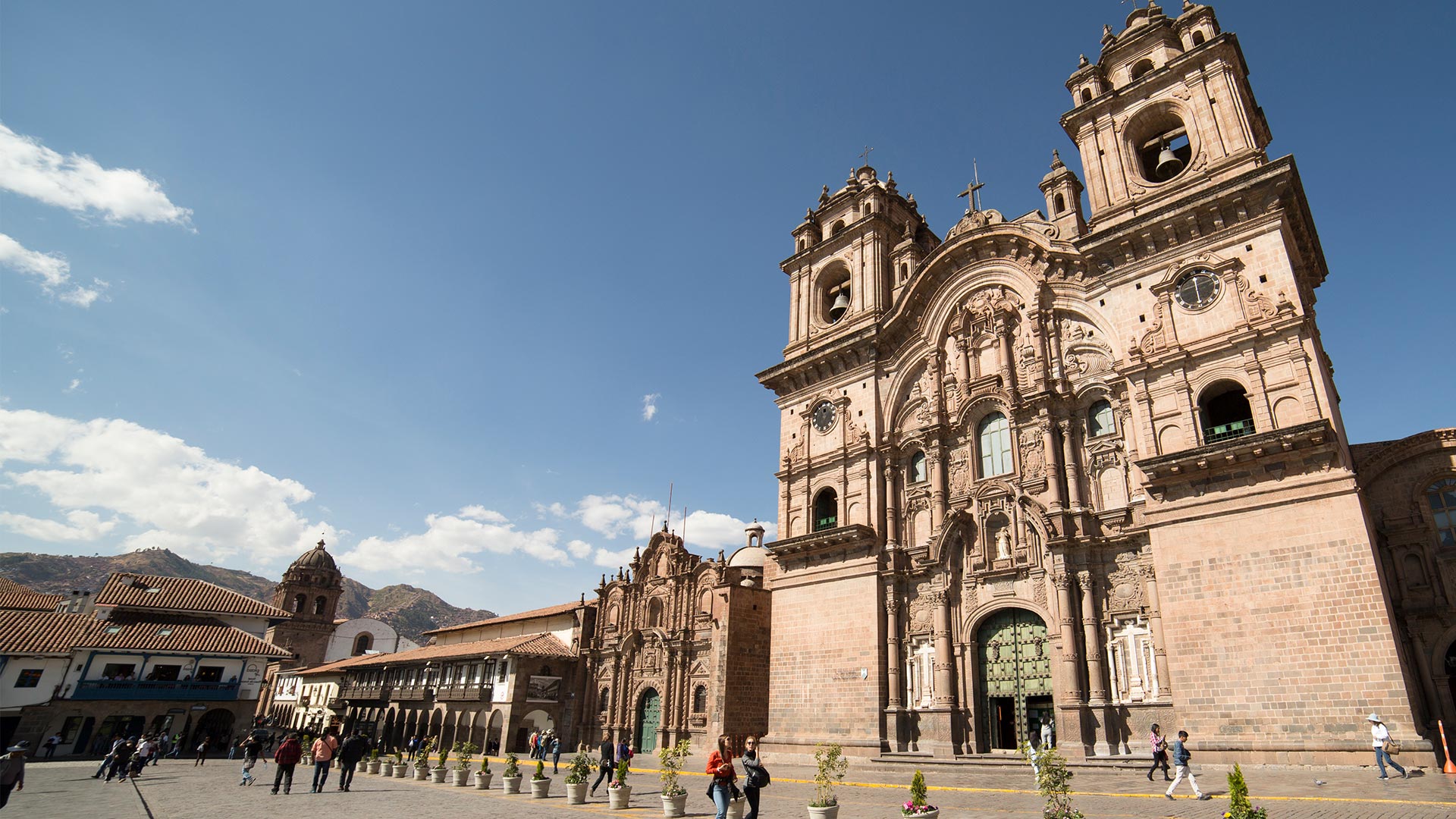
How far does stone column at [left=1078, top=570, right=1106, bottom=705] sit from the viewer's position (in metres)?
20.7

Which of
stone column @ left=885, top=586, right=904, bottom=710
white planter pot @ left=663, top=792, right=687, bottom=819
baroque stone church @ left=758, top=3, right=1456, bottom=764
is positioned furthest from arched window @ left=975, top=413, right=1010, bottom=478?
A: white planter pot @ left=663, top=792, right=687, bottom=819

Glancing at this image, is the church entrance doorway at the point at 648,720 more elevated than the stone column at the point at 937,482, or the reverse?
the stone column at the point at 937,482

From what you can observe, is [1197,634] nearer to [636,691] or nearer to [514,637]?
[636,691]

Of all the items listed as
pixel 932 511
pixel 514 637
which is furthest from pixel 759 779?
pixel 514 637

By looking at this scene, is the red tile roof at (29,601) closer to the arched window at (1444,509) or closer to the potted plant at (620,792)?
the potted plant at (620,792)

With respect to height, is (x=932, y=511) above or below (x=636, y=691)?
above

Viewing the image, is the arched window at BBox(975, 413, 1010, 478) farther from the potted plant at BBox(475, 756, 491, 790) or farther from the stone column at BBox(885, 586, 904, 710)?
the potted plant at BBox(475, 756, 491, 790)

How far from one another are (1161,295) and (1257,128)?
24.4ft

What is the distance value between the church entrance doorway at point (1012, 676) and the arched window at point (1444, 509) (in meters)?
9.92

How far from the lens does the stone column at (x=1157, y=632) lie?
1947 centimetres

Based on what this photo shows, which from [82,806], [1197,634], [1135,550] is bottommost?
[82,806]

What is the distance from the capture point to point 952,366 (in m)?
28.1

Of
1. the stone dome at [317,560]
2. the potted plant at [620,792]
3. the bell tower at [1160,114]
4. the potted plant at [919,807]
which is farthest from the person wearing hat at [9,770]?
the stone dome at [317,560]

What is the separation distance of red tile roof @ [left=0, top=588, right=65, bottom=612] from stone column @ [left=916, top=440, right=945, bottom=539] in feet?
148
